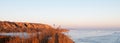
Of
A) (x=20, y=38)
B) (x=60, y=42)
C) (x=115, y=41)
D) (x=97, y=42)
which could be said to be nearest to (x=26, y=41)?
(x=20, y=38)

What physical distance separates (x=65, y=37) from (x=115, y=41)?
38.7 feet

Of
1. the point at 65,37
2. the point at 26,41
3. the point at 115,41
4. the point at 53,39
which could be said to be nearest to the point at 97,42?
the point at 115,41

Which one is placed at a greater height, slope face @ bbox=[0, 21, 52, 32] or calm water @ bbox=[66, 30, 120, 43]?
slope face @ bbox=[0, 21, 52, 32]

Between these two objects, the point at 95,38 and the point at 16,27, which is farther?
the point at 16,27

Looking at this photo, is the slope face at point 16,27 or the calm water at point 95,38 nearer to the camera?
the slope face at point 16,27

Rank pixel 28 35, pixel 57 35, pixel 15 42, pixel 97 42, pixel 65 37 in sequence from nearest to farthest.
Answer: pixel 15 42
pixel 28 35
pixel 57 35
pixel 65 37
pixel 97 42

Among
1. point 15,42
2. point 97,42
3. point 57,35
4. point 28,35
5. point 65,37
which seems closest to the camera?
point 15,42

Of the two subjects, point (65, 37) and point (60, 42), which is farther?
point (65, 37)

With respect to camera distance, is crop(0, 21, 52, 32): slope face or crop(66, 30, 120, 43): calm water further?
crop(66, 30, 120, 43): calm water

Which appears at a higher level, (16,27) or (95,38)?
(16,27)

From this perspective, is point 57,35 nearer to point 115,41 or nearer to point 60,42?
point 60,42

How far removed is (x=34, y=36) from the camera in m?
15.8

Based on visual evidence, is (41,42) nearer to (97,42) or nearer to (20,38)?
(20,38)

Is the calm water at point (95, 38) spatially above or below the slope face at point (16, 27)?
below
